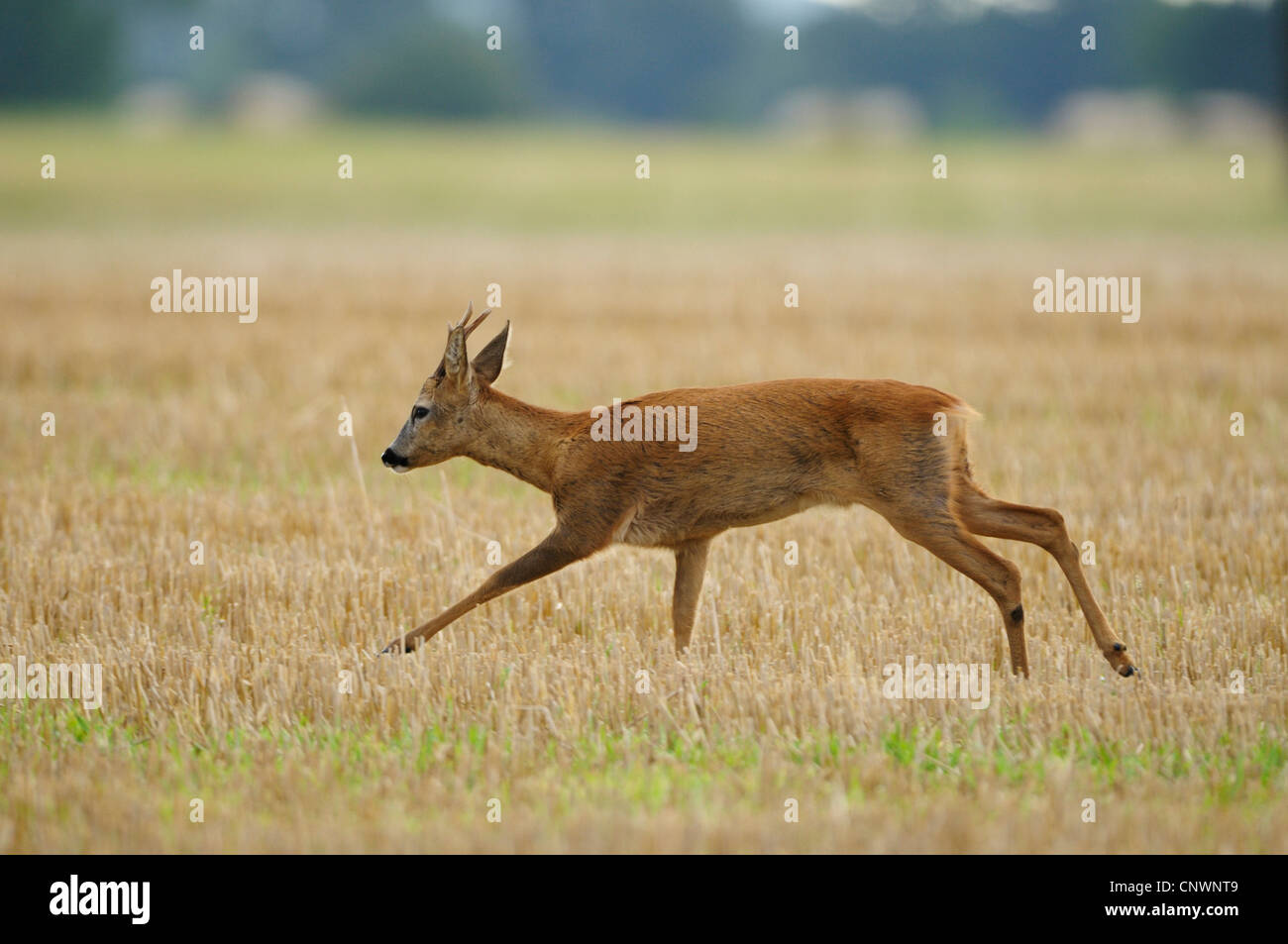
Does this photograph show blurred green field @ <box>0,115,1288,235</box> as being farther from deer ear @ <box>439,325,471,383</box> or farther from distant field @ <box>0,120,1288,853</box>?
deer ear @ <box>439,325,471,383</box>

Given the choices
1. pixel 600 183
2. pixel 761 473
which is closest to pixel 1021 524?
pixel 761 473

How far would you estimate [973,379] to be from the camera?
15.3 metres

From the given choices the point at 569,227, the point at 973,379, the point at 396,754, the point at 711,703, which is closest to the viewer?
the point at 396,754

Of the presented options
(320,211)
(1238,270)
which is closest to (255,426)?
(1238,270)

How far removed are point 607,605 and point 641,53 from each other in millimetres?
104265

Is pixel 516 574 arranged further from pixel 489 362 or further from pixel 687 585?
pixel 489 362

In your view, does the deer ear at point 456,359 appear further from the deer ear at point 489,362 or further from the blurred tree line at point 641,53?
the blurred tree line at point 641,53

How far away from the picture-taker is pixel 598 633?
25.9ft

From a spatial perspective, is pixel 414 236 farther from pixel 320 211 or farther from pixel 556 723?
pixel 556 723

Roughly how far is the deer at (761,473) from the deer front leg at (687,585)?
0.06m

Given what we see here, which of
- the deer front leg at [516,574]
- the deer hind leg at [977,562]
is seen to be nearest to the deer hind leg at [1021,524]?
the deer hind leg at [977,562]

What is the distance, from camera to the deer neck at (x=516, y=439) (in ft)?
25.2

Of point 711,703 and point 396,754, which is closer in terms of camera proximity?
A: point 396,754

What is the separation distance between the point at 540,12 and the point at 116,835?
113 m
